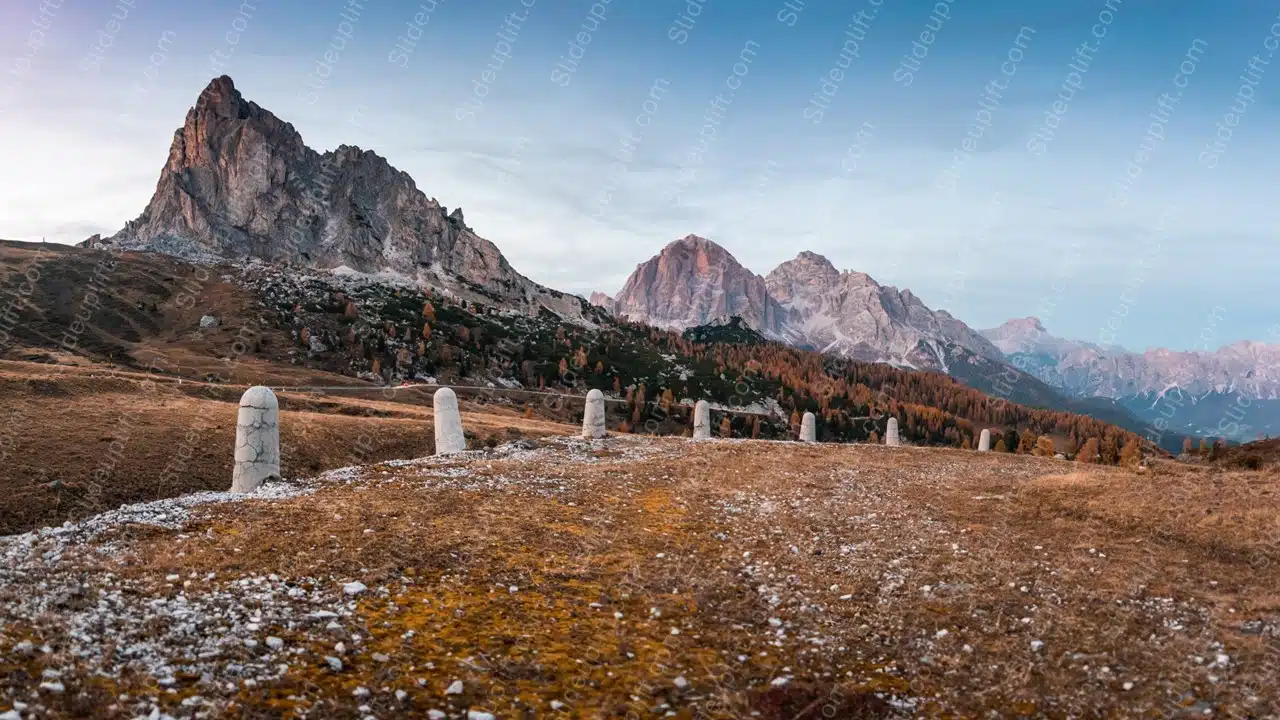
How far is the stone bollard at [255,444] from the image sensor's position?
2109 cm

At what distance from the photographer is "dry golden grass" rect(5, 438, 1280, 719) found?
26.2 feet

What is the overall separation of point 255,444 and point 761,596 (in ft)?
56.4

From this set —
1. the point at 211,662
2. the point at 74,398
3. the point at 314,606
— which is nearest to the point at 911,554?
the point at 314,606

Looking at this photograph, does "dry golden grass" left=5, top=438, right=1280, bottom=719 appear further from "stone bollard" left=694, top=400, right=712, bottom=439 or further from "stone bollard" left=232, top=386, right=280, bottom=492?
"stone bollard" left=694, top=400, right=712, bottom=439

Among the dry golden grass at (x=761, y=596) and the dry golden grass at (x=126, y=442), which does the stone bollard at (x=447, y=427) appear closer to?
the dry golden grass at (x=126, y=442)

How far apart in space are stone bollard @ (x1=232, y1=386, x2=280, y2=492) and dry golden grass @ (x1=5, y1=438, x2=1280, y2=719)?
4030mm

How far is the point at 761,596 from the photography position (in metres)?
11.6

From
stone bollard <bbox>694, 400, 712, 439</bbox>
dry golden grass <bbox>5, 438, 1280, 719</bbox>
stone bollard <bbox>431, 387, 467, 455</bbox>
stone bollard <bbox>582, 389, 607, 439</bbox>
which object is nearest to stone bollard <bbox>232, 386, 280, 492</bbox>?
dry golden grass <bbox>5, 438, 1280, 719</bbox>

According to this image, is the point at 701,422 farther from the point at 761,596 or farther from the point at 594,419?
the point at 761,596

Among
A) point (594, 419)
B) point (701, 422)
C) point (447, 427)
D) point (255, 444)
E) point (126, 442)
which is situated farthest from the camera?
point (701, 422)

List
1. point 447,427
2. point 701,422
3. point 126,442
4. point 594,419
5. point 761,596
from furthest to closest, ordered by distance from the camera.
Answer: point 701,422 < point 594,419 < point 447,427 < point 126,442 < point 761,596

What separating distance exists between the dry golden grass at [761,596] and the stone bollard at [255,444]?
4.03 meters

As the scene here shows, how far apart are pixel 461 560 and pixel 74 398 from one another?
2860cm

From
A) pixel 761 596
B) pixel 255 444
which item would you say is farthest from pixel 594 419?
pixel 761 596
